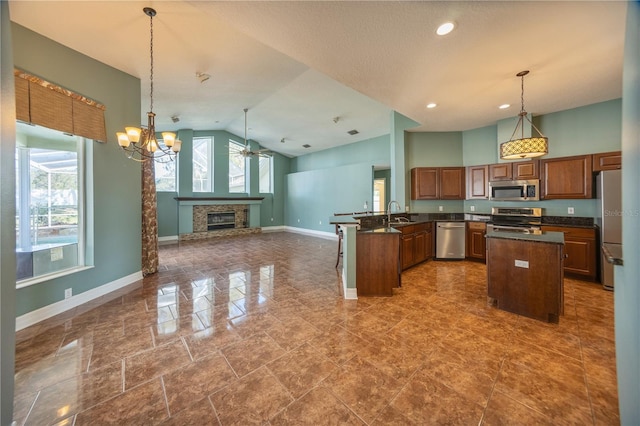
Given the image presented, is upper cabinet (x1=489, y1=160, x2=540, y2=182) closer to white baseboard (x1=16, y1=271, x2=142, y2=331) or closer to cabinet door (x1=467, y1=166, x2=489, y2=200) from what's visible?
cabinet door (x1=467, y1=166, x2=489, y2=200)

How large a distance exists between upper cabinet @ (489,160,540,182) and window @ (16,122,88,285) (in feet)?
21.8

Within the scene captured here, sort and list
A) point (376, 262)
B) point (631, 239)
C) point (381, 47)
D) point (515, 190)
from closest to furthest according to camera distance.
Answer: point (631, 239)
point (381, 47)
point (376, 262)
point (515, 190)

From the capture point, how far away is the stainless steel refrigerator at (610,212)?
3.19m

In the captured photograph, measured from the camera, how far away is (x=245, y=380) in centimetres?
170

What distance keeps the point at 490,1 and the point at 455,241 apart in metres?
4.06

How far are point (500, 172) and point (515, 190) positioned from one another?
1.38ft

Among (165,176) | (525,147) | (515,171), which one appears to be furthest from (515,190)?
(165,176)

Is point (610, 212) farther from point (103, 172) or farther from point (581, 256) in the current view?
point (103, 172)

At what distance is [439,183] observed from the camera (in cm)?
514

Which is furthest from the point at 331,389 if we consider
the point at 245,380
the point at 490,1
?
the point at 490,1

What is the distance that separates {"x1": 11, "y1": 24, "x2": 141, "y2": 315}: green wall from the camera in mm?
2531

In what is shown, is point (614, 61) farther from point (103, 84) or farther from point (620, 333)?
point (103, 84)

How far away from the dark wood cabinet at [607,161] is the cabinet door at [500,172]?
3.38 feet

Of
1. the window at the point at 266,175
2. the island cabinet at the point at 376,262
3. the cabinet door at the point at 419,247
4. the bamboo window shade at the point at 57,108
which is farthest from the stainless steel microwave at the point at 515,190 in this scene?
the window at the point at 266,175
